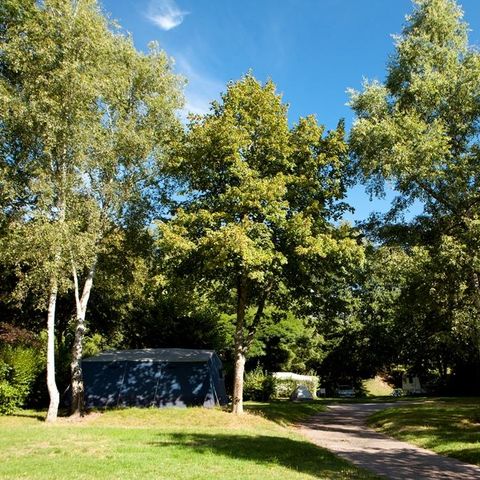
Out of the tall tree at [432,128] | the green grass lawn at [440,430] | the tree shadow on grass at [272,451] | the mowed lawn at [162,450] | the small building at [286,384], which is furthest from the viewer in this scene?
the small building at [286,384]

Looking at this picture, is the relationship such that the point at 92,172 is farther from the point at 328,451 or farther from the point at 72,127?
the point at 328,451

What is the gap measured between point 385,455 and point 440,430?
5308 mm

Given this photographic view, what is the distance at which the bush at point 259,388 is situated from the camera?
37.1 m

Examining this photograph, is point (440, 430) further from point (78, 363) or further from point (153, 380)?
point (78, 363)

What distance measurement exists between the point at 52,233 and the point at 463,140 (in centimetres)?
1656

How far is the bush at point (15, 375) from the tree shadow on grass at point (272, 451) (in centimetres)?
1037

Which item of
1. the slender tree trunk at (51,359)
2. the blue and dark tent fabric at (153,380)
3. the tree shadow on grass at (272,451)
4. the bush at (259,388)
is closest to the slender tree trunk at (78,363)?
the slender tree trunk at (51,359)

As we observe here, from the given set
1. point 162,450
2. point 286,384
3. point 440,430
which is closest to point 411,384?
point 286,384

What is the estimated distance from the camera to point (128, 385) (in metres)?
23.9

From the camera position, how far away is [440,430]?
1745 cm

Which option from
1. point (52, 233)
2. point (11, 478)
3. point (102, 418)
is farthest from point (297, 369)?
point (11, 478)

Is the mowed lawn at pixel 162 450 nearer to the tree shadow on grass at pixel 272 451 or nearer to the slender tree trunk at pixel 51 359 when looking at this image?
the tree shadow on grass at pixel 272 451

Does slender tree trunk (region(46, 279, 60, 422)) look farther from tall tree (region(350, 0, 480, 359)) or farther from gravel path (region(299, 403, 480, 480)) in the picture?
tall tree (region(350, 0, 480, 359))

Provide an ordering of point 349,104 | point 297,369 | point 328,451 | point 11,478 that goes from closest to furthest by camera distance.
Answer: point 11,478 < point 328,451 < point 349,104 < point 297,369
